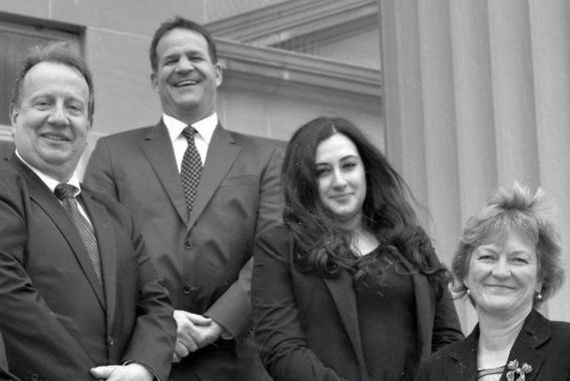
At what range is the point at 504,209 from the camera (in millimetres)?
5770

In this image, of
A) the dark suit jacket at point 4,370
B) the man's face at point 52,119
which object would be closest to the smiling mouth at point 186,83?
the man's face at point 52,119

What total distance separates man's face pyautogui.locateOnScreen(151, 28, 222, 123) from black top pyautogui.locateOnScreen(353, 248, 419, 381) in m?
1.35

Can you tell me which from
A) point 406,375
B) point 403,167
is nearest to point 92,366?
point 406,375

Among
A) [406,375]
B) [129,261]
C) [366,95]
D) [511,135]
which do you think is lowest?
[406,375]

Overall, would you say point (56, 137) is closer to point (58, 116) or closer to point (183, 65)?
point (58, 116)

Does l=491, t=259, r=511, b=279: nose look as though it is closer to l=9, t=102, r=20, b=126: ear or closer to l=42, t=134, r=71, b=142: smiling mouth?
l=42, t=134, r=71, b=142: smiling mouth

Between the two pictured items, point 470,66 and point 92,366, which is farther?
point 470,66

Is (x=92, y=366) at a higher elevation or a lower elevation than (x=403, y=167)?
lower

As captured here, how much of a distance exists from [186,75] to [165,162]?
41 centimetres

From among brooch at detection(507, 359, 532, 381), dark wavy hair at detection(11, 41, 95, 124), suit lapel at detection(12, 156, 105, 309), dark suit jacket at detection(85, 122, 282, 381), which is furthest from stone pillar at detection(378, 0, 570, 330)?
suit lapel at detection(12, 156, 105, 309)

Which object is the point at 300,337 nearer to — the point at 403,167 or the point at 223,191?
the point at 223,191

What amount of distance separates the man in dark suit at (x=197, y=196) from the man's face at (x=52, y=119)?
0.79 meters

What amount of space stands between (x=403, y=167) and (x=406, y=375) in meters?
1.91

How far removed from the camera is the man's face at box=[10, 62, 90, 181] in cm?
598
